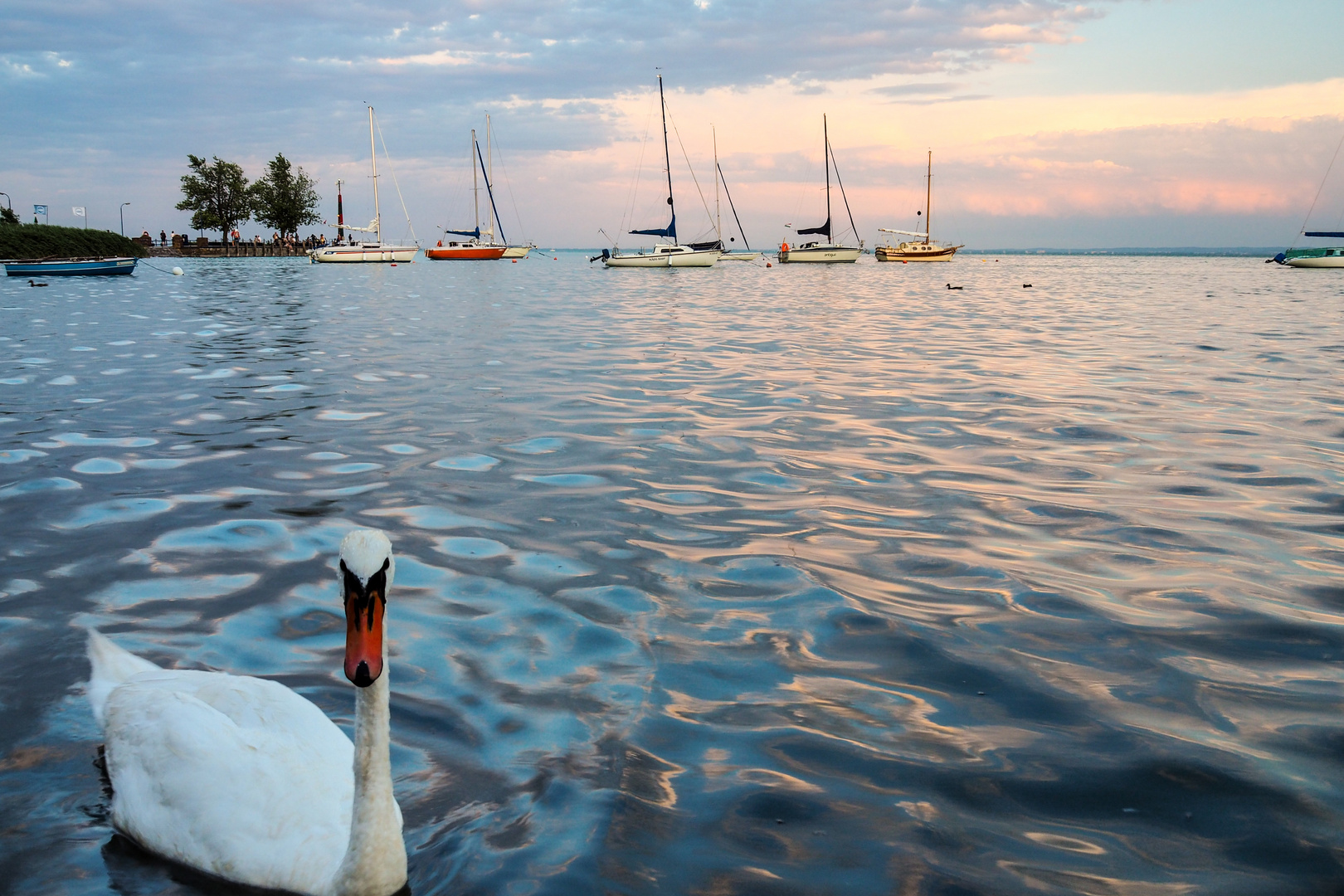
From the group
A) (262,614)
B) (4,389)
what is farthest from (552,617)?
(4,389)

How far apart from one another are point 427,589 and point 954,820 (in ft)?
11.0

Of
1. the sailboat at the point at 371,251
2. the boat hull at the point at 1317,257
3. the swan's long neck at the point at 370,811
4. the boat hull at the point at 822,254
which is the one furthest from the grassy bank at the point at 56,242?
the boat hull at the point at 1317,257

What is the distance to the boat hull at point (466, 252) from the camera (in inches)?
3568

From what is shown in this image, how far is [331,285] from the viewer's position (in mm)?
46281

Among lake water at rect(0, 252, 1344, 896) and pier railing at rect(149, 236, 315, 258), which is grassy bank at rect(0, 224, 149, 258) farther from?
lake water at rect(0, 252, 1344, 896)

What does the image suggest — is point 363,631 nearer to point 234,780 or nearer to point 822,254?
point 234,780

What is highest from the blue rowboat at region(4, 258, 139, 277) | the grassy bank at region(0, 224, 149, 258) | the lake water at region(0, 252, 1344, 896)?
the grassy bank at region(0, 224, 149, 258)

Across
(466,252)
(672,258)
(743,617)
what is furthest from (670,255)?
(743,617)

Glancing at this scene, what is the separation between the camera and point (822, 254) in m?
83.7

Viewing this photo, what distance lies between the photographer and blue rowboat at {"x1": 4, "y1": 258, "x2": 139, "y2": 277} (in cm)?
4672

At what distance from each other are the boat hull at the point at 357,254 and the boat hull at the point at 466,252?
3.55 metres

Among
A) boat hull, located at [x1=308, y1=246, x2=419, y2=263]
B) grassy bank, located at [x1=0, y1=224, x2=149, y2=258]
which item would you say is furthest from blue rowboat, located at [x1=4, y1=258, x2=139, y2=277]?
boat hull, located at [x1=308, y1=246, x2=419, y2=263]

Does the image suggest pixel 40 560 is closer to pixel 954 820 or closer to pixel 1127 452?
pixel 954 820

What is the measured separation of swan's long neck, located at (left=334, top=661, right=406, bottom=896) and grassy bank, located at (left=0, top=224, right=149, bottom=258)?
82549mm
